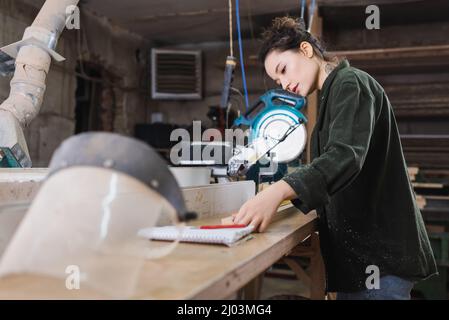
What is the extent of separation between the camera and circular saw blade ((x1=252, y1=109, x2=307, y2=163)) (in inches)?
68.9

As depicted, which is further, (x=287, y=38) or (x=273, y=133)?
(x=273, y=133)

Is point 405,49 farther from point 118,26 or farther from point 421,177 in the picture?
point 118,26

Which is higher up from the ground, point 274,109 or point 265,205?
point 274,109

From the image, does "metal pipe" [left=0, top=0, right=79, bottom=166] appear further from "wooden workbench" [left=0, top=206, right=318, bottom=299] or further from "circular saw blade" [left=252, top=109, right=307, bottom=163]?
"wooden workbench" [left=0, top=206, right=318, bottom=299]

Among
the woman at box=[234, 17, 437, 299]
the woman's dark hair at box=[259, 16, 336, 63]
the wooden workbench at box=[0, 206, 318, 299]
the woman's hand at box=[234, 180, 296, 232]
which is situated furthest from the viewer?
the woman's dark hair at box=[259, 16, 336, 63]

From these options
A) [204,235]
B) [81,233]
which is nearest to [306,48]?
[204,235]

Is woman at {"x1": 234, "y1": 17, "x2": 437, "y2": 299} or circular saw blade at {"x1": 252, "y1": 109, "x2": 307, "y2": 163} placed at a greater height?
circular saw blade at {"x1": 252, "y1": 109, "x2": 307, "y2": 163}

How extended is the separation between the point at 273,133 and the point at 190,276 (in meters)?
1.18

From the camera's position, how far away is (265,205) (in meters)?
1.04

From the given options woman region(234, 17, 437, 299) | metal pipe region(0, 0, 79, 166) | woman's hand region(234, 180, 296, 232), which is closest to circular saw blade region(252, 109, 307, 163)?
woman region(234, 17, 437, 299)

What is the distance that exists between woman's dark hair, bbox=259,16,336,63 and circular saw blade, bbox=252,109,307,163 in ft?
1.05

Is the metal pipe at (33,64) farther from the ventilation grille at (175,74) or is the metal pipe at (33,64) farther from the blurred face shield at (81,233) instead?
the ventilation grille at (175,74)

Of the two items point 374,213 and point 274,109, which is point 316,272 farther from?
point 274,109

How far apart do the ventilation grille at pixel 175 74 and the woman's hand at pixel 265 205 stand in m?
4.52
